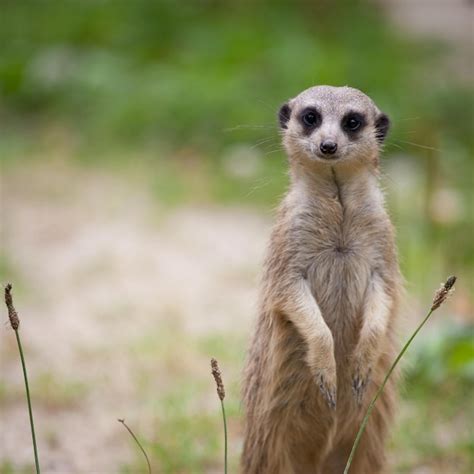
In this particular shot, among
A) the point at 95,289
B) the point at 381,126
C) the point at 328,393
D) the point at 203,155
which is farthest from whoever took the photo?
the point at 203,155

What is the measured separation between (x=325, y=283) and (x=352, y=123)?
0.55 m

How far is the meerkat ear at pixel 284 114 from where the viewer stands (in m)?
3.59

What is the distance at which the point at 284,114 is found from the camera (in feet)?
11.8

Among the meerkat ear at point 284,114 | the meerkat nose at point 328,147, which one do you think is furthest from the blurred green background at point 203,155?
the meerkat nose at point 328,147

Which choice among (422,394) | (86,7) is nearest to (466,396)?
(422,394)

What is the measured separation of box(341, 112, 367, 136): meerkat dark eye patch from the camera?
3.38 m

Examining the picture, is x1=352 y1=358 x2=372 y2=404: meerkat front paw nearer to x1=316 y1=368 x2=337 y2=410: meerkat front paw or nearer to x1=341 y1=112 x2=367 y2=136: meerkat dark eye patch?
x1=316 y1=368 x2=337 y2=410: meerkat front paw

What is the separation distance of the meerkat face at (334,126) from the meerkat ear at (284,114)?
0.08 m

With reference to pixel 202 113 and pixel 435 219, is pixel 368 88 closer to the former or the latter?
pixel 202 113

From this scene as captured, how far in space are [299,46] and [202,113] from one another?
6.03 ft

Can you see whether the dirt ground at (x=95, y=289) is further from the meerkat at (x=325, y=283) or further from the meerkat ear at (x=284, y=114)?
the meerkat ear at (x=284, y=114)

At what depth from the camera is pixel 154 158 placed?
27.7ft

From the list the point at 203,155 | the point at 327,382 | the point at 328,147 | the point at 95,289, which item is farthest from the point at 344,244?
the point at 203,155

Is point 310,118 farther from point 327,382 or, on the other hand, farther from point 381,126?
point 327,382
